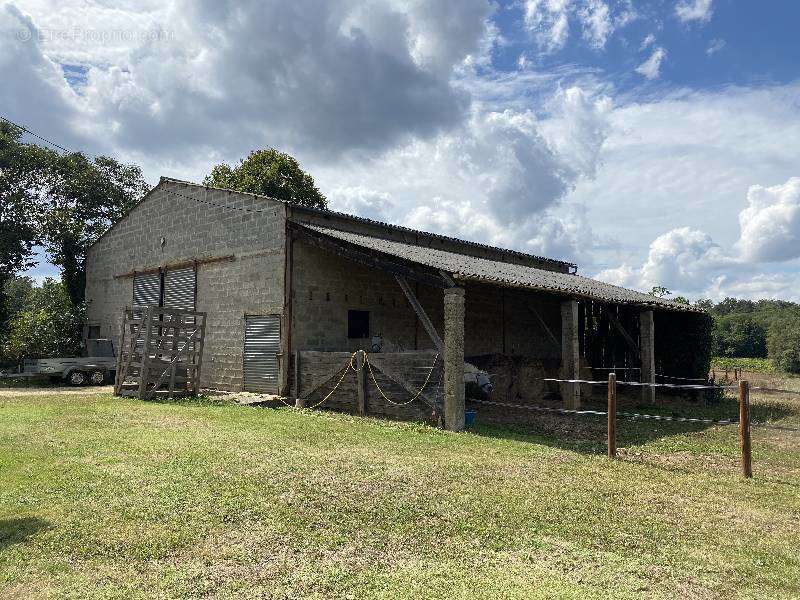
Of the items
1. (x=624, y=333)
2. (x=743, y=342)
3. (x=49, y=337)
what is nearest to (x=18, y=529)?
(x=624, y=333)

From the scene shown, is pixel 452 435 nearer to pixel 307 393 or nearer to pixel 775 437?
pixel 307 393

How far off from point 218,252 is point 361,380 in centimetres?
734

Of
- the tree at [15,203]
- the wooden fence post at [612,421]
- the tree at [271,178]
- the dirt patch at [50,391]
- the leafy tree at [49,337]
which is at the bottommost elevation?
the dirt patch at [50,391]

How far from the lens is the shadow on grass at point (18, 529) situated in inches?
188

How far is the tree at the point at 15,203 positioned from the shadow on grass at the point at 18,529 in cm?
2519

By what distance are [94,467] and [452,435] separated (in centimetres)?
575

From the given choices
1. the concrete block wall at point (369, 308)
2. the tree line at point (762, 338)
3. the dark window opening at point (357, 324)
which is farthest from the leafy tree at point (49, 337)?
the tree line at point (762, 338)

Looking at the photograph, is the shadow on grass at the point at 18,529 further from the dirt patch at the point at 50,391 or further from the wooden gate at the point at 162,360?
the dirt patch at the point at 50,391

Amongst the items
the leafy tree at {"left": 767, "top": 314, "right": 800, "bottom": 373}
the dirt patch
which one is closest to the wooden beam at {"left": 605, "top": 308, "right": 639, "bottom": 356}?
the dirt patch

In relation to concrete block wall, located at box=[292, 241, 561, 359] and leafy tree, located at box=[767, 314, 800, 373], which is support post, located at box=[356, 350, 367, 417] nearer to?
concrete block wall, located at box=[292, 241, 561, 359]

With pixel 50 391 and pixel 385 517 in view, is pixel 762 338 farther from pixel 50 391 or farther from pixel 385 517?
pixel 385 517

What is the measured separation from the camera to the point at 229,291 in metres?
17.1

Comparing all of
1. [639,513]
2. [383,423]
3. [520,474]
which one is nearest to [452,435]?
[383,423]

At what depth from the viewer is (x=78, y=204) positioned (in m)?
29.0
